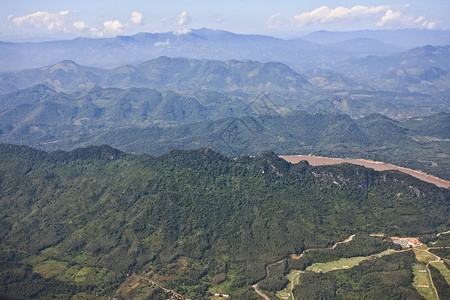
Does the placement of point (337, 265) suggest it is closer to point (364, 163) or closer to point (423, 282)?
point (423, 282)

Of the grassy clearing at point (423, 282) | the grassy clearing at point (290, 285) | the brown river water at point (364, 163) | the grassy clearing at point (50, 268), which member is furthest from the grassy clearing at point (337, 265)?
the brown river water at point (364, 163)

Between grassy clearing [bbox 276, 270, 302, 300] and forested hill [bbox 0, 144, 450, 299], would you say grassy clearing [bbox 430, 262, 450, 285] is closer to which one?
forested hill [bbox 0, 144, 450, 299]

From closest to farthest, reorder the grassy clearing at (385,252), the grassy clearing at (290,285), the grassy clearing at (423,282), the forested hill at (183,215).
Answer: the grassy clearing at (423,282) < the grassy clearing at (290,285) < the forested hill at (183,215) < the grassy clearing at (385,252)

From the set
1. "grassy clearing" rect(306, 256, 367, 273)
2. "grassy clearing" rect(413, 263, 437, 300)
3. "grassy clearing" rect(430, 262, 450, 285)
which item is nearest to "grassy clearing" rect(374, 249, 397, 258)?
"grassy clearing" rect(306, 256, 367, 273)

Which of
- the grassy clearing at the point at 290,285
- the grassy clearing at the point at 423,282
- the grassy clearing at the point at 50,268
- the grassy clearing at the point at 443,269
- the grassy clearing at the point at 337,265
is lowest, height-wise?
the grassy clearing at the point at 50,268

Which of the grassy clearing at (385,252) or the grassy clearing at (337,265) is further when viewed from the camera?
the grassy clearing at (385,252)

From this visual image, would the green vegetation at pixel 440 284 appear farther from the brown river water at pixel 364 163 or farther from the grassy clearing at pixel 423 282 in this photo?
the brown river water at pixel 364 163

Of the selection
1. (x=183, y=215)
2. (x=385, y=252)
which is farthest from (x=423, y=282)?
(x=183, y=215)
